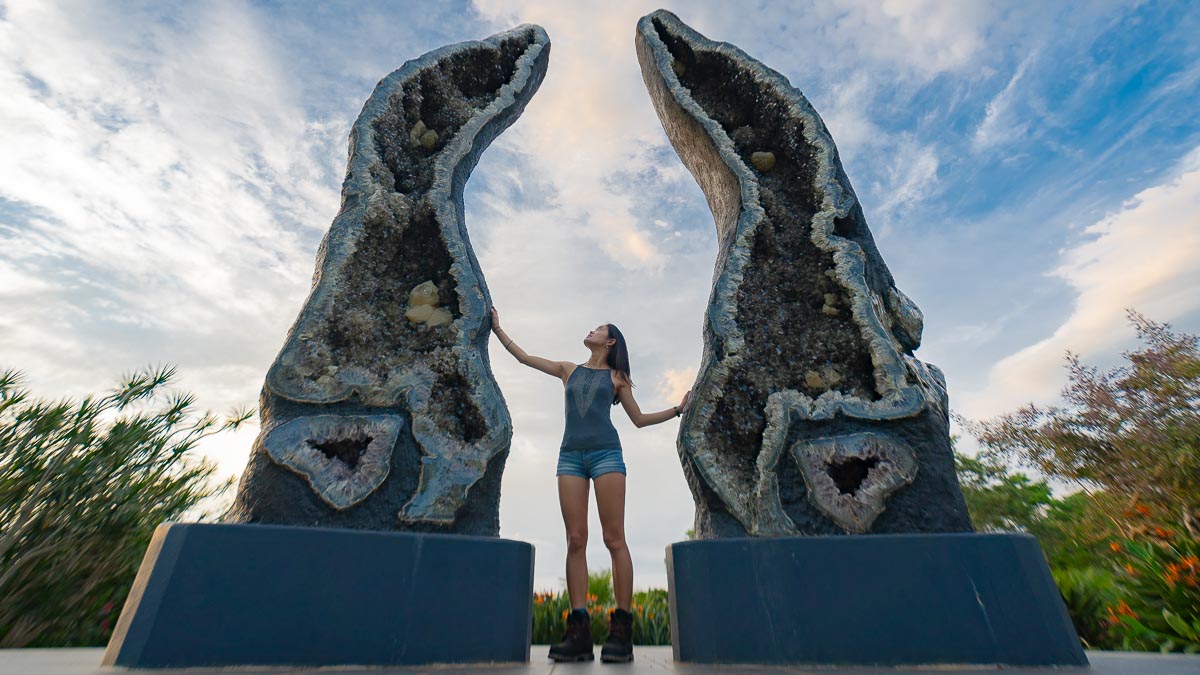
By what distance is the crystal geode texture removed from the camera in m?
2.79

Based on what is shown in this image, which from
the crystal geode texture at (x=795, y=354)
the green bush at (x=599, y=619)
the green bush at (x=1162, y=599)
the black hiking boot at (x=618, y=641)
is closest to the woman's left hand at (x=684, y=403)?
the crystal geode texture at (x=795, y=354)

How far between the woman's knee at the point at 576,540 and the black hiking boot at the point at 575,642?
241mm

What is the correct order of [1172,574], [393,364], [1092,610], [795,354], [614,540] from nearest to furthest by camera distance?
[614,540] → [393,364] → [795,354] → [1172,574] → [1092,610]

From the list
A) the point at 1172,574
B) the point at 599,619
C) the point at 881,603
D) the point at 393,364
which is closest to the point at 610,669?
the point at 881,603

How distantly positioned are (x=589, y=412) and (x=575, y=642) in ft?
2.94

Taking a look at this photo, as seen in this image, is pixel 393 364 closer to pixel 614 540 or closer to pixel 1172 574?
pixel 614 540

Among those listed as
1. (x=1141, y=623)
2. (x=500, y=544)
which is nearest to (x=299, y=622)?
(x=500, y=544)

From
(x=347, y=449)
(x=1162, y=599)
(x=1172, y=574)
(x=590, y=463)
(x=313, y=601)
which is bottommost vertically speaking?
(x=313, y=601)

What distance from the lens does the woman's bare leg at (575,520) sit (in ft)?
8.61

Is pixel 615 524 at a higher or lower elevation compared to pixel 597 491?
lower

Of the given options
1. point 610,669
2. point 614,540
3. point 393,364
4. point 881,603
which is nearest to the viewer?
point 610,669

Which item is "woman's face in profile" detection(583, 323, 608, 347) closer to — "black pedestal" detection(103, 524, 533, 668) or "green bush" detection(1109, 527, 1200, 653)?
"black pedestal" detection(103, 524, 533, 668)

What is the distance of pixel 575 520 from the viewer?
2.65m

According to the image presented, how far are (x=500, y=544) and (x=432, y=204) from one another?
1819 mm
